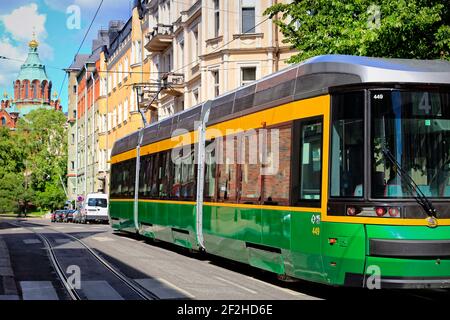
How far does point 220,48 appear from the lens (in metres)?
33.6

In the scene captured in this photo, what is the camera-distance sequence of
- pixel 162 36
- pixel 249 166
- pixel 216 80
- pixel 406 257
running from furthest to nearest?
1. pixel 162 36
2. pixel 216 80
3. pixel 249 166
4. pixel 406 257

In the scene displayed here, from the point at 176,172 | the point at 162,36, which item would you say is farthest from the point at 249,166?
the point at 162,36

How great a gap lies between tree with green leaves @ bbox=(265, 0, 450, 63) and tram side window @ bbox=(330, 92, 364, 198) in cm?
549

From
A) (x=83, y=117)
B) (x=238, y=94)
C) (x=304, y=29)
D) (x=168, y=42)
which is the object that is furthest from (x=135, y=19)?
(x=238, y=94)

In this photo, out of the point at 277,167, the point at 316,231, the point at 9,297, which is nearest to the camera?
the point at 316,231

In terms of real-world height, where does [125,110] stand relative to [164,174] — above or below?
above

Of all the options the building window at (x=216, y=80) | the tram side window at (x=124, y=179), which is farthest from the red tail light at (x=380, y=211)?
the building window at (x=216, y=80)

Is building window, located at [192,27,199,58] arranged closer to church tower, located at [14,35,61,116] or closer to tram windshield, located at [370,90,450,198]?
tram windshield, located at [370,90,450,198]

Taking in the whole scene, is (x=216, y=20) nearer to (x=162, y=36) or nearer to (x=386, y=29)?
(x=162, y=36)

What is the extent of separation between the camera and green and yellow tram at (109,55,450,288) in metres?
9.28

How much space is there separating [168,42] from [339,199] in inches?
1340

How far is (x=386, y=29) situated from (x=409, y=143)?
6.06 m

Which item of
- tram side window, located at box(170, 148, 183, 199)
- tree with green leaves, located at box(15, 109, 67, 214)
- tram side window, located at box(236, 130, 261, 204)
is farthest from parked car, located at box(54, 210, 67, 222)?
tram side window, located at box(236, 130, 261, 204)

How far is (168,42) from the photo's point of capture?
42625 millimetres
